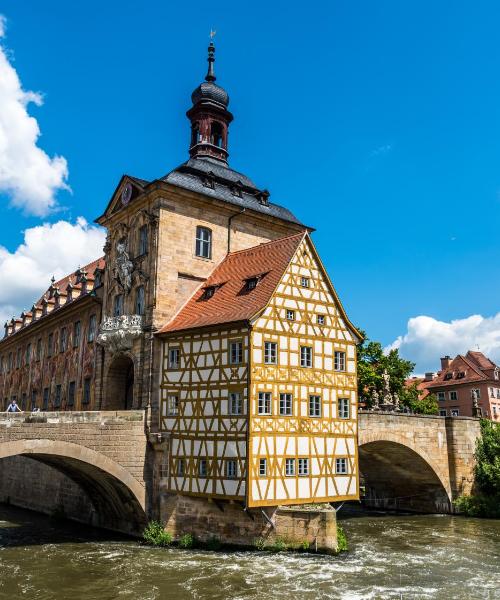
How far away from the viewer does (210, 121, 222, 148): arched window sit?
34.8m

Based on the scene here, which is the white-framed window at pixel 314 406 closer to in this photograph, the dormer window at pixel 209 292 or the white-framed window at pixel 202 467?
the white-framed window at pixel 202 467

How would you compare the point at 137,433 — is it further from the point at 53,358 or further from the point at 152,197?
the point at 53,358

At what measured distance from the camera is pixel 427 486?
34.6 meters

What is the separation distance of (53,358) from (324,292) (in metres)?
20.9

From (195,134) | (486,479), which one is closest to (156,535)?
(486,479)

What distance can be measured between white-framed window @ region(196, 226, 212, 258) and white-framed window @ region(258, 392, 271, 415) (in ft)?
27.0

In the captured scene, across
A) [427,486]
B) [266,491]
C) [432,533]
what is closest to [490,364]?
[427,486]

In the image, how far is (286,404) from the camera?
927 inches

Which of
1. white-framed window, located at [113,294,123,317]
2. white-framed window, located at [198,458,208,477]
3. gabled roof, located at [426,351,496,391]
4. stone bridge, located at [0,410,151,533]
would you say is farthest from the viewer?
gabled roof, located at [426,351,496,391]

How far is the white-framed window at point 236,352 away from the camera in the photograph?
2322cm

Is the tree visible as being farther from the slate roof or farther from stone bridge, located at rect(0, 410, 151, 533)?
stone bridge, located at rect(0, 410, 151, 533)

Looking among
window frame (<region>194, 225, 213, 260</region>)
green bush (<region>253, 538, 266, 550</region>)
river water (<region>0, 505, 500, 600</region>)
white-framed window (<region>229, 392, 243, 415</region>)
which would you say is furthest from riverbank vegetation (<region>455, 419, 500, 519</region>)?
window frame (<region>194, 225, 213, 260</region>)

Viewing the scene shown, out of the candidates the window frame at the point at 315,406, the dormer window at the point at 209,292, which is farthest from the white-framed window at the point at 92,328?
the window frame at the point at 315,406

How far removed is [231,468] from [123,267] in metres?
11.1
